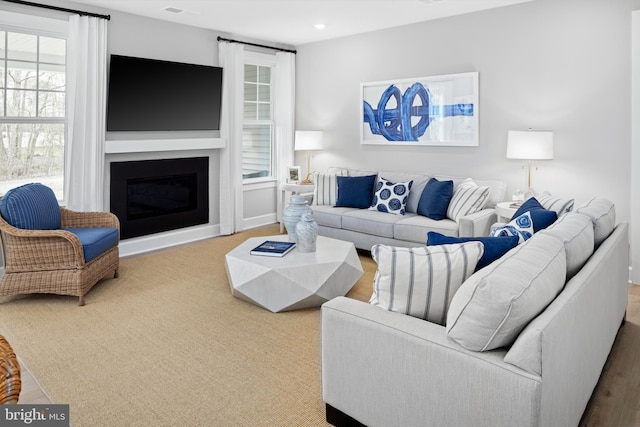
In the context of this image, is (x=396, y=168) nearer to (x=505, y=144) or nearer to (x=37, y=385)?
(x=505, y=144)

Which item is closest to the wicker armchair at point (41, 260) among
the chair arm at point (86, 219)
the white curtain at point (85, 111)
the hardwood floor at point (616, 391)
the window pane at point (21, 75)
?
the chair arm at point (86, 219)

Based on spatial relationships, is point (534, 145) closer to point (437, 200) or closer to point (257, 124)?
point (437, 200)

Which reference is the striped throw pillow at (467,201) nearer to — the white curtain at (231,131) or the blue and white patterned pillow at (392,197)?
the blue and white patterned pillow at (392,197)

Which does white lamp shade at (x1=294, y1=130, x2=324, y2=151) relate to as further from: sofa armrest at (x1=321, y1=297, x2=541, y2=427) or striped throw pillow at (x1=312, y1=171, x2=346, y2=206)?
sofa armrest at (x1=321, y1=297, x2=541, y2=427)

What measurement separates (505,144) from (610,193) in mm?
1068

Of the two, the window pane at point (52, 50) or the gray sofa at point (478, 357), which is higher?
the window pane at point (52, 50)

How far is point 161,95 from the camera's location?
533cm

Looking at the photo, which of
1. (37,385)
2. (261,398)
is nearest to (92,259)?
(37,385)

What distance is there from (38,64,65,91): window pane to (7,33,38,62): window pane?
4.9 inches

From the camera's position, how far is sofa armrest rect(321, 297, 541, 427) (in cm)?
154

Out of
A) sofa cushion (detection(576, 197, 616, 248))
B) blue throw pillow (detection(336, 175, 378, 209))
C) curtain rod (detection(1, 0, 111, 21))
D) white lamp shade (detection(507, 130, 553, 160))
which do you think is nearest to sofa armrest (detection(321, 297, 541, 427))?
sofa cushion (detection(576, 197, 616, 248))

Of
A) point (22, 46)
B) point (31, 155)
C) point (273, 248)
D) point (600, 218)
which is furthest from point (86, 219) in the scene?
point (600, 218)

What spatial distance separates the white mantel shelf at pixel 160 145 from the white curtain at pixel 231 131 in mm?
182

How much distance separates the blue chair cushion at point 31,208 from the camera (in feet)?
12.0
